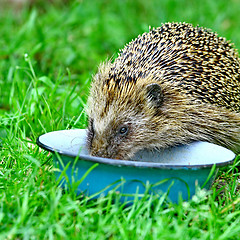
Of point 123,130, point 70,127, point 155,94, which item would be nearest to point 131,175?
point 123,130

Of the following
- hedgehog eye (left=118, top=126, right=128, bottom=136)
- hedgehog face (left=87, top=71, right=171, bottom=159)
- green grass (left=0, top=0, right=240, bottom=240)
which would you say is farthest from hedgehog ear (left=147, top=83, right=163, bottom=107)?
green grass (left=0, top=0, right=240, bottom=240)

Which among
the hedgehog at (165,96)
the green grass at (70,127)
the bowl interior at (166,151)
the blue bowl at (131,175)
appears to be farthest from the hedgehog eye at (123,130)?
the blue bowl at (131,175)

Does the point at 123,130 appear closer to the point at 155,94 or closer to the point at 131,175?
the point at 155,94

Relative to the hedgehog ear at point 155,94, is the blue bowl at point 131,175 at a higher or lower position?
lower

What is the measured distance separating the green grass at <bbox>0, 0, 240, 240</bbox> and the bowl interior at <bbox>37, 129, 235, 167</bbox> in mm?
177

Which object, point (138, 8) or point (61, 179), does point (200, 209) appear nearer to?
point (61, 179)

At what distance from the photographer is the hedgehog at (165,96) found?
11.5ft

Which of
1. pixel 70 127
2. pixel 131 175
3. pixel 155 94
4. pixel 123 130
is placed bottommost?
pixel 131 175

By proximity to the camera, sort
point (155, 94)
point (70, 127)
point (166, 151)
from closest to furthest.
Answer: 1. point (155, 94)
2. point (166, 151)
3. point (70, 127)

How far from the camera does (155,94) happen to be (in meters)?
3.63

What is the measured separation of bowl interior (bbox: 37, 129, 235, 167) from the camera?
3.10m

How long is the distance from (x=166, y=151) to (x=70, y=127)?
102cm

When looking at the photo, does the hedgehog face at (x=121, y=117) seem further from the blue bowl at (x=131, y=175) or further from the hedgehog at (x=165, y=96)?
the blue bowl at (x=131, y=175)

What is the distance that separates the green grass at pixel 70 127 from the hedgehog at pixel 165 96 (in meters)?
0.44
